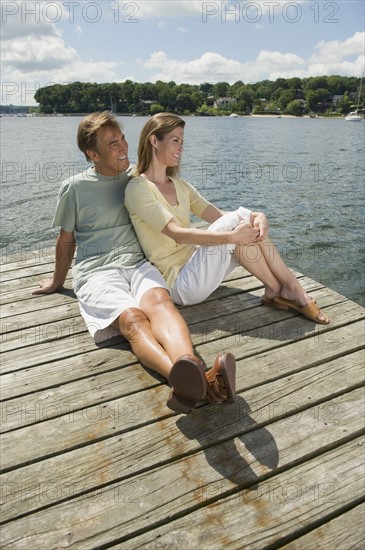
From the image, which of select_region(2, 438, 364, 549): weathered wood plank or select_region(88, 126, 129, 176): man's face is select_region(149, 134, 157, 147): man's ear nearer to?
select_region(88, 126, 129, 176): man's face

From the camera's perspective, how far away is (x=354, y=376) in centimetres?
266

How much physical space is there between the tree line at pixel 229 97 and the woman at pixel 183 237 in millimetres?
59298

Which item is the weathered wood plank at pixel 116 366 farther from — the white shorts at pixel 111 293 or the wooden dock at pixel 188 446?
the white shorts at pixel 111 293

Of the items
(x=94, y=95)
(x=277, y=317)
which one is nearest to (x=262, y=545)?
(x=277, y=317)

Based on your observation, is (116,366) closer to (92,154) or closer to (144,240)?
(144,240)

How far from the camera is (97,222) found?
326 cm

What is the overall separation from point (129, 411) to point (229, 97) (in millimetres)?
123686

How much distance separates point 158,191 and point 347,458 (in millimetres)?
2000

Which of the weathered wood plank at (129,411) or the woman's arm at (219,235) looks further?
the woman's arm at (219,235)

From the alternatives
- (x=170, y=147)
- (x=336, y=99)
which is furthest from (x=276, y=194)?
(x=336, y=99)

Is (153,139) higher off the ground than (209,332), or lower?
higher

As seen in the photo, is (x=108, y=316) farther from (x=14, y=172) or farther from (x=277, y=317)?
(x=14, y=172)

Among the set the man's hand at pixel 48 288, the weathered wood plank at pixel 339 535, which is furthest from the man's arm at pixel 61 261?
the weathered wood plank at pixel 339 535

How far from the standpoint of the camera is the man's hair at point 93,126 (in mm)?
2994
